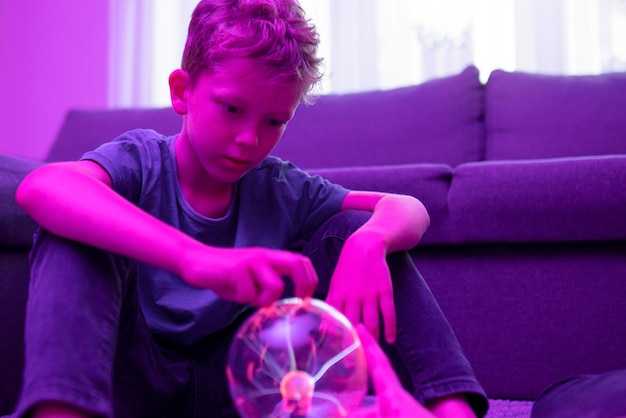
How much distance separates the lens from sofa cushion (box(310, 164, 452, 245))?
1.51m

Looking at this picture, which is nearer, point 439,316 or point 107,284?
point 107,284

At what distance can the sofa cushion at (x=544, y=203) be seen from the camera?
140 centimetres

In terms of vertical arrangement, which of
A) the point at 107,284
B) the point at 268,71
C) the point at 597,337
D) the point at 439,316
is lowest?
the point at 597,337

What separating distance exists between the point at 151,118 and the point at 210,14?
1.47 metres

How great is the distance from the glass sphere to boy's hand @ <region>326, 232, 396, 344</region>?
0.40 ft

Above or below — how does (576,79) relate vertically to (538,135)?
above

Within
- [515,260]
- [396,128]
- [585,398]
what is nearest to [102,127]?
[396,128]

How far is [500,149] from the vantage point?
2.12 metres

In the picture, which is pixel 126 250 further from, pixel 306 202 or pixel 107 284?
→ pixel 306 202

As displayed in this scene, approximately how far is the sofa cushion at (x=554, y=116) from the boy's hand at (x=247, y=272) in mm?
1523

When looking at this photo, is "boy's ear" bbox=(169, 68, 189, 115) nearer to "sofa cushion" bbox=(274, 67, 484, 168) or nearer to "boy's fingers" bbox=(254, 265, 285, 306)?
"boy's fingers" bbox=(254, 265, 285, 306)

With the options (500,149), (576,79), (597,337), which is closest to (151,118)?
(500,149)

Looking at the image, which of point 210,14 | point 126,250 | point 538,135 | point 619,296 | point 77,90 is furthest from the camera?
point 77,90

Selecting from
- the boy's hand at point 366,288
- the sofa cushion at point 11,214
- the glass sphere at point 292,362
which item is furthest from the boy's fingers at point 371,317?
the sofa cushion at point 11,214
